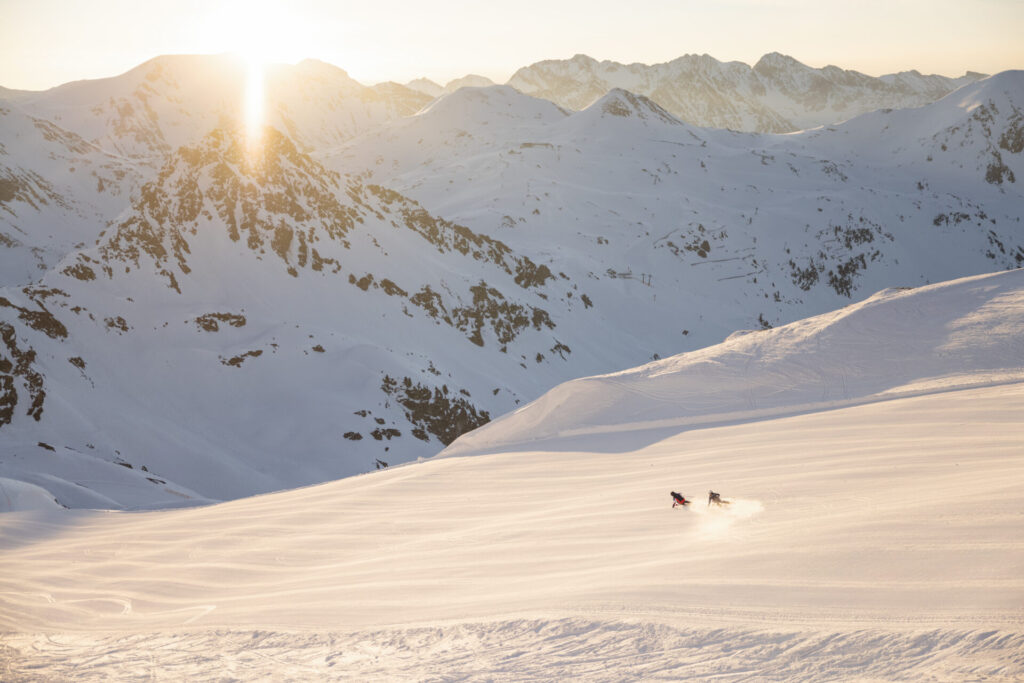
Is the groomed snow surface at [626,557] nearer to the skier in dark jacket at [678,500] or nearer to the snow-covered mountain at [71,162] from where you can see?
the skier in dark jacket at [678,500]

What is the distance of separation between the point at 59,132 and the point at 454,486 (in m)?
171

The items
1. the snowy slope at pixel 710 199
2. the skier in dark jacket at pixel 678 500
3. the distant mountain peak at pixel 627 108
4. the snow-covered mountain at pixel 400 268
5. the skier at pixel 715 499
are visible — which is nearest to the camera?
the skier at pixel 715 499

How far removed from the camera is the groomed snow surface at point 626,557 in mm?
6863

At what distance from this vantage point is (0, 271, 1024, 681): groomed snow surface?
22.5ft

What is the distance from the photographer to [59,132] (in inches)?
5768

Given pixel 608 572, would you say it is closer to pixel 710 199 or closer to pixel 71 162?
pixel 710 199

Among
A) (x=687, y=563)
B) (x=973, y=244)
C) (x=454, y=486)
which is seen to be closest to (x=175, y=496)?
(x=454, y=486)

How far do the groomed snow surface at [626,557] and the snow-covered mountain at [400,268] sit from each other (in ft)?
43.5

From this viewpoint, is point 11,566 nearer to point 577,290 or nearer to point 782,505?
point 782,505

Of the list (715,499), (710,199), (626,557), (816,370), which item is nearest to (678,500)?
(715,499)

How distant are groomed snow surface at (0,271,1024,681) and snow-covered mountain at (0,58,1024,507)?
43.5 feet

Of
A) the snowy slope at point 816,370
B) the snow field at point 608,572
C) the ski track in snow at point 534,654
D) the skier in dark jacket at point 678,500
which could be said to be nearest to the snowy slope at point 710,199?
the snowy slope at point 816,370

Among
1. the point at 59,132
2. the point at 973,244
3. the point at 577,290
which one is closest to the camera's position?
the point at 577,290

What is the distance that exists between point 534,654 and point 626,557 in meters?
2.37
